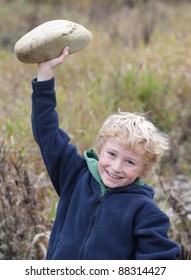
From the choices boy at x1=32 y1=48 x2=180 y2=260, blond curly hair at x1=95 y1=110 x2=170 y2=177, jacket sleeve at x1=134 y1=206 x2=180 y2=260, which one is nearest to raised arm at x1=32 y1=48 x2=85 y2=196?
boy at x1=32 y1=48 x2=180 y2=260

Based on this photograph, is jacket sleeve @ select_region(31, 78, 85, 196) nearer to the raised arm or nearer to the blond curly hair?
the raised arm

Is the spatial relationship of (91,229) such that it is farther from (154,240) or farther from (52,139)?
(52,139)

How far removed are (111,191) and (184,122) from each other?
11.8 ft

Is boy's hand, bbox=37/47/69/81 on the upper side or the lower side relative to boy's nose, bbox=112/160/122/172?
upper

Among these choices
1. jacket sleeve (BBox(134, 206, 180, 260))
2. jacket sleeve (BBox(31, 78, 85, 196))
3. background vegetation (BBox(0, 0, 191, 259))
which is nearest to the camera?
jacket sleeve (BBox(134, 206, 180, 260))

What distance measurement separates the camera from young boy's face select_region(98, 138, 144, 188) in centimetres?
200

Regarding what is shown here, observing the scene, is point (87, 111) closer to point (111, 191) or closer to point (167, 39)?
point (111, 191)

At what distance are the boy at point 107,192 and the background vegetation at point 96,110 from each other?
30.9 inches

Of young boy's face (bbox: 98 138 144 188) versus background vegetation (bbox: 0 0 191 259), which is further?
background vegetation (bbox: 0 0 191 259)

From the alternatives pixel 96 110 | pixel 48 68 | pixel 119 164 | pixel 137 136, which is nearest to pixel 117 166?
pixel 119 164

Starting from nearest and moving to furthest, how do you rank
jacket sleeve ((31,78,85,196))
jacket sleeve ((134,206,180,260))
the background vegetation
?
jacket sleeve ((134,206,180,260)) → jacket sleeve ((31,78,85,196)) → the background vegetation

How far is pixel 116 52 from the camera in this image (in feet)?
22.1

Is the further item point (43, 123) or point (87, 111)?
point (87, 111)
